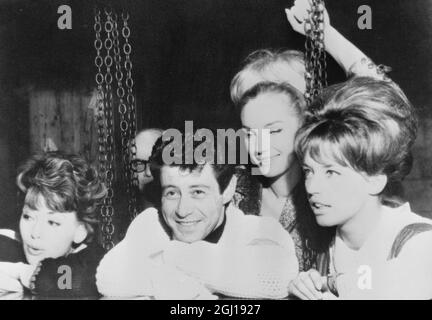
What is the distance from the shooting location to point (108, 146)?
3340 millimetres

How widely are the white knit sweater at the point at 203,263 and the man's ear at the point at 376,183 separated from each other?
418 mm

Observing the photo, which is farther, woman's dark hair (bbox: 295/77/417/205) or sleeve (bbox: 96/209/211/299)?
sleeve (bbox: 96/209/211/299)

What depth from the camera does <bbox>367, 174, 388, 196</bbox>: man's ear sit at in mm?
3221

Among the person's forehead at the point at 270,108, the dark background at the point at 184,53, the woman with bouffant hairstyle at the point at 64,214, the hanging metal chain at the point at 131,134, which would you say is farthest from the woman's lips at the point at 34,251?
the person's forehead at the point at 270,108

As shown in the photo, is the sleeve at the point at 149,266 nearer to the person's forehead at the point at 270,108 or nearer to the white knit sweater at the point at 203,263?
the white knit sweater at the point at 203,263

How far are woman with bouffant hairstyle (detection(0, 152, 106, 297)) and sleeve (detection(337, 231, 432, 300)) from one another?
3.68 ft

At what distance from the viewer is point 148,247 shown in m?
3.33

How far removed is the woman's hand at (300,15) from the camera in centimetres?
327

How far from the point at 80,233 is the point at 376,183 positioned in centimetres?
132

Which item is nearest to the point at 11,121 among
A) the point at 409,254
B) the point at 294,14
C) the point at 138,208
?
the point at 138,208

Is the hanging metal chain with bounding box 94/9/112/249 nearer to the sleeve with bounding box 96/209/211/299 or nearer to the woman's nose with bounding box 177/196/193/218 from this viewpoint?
the sleeve with bounding box 96/209/211/299

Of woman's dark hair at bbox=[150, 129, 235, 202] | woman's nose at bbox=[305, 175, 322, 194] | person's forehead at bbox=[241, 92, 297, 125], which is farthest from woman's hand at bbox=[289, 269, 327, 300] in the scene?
person's forehead at bbox=[241, 92, 297, 125]
